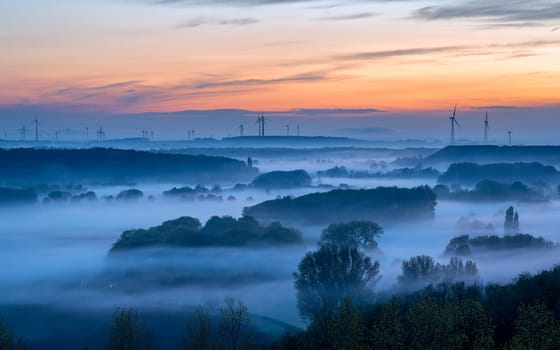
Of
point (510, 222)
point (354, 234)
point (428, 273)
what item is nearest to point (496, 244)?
point (354, 234)

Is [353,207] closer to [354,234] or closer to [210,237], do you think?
[354,234]

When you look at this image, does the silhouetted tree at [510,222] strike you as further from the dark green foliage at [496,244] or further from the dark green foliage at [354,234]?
the dark green foliage at [354,234]

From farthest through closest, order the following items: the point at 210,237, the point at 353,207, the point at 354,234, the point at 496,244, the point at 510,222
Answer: the point at 353,207, the point at 510,222, the point at 210,237, the point at 354,234, the point at 496,244

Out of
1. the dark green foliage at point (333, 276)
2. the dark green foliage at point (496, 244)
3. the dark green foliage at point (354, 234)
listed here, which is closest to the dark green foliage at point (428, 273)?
the dark green foliage at point (333, 276)

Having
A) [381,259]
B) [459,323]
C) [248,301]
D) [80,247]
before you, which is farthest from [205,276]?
[80,247]

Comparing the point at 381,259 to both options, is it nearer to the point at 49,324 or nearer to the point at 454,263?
the point at 454,263
